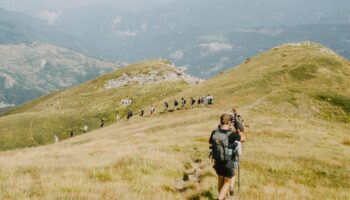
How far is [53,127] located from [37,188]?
136 meters

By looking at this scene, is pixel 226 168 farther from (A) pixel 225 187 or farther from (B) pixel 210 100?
(B) pixel 210 100

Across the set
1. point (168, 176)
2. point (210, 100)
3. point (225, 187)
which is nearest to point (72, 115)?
point (210, 100)

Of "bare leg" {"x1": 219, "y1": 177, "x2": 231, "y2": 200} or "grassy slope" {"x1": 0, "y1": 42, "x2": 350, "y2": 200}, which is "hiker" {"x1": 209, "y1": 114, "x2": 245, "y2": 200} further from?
"grassy slope" {"x1": 0, "y1": 42, "x2": 350, "y2": 200}

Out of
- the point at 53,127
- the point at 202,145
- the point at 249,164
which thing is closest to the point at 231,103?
the point at 202,145

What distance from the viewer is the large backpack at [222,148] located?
1423cm

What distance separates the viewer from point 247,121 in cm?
5366

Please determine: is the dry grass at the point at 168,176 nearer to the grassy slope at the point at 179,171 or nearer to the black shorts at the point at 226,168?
the grassy slope at the point at 179,171

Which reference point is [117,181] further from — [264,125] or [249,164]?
[264,125]

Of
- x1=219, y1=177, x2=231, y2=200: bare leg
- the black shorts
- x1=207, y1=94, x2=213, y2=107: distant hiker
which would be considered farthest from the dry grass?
x1=207, y1=94, x2=213, y2=107: distant hiker

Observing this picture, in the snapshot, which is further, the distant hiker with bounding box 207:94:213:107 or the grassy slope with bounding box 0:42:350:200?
the distant hiker with bounding box 207:94:213:107

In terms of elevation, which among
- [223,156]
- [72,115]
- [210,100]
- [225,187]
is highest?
[210,100]

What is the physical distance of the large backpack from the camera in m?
14.2

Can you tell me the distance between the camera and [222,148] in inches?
562

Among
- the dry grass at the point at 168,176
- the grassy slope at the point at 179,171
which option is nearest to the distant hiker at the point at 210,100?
the grassy slope at the point at 179,171
